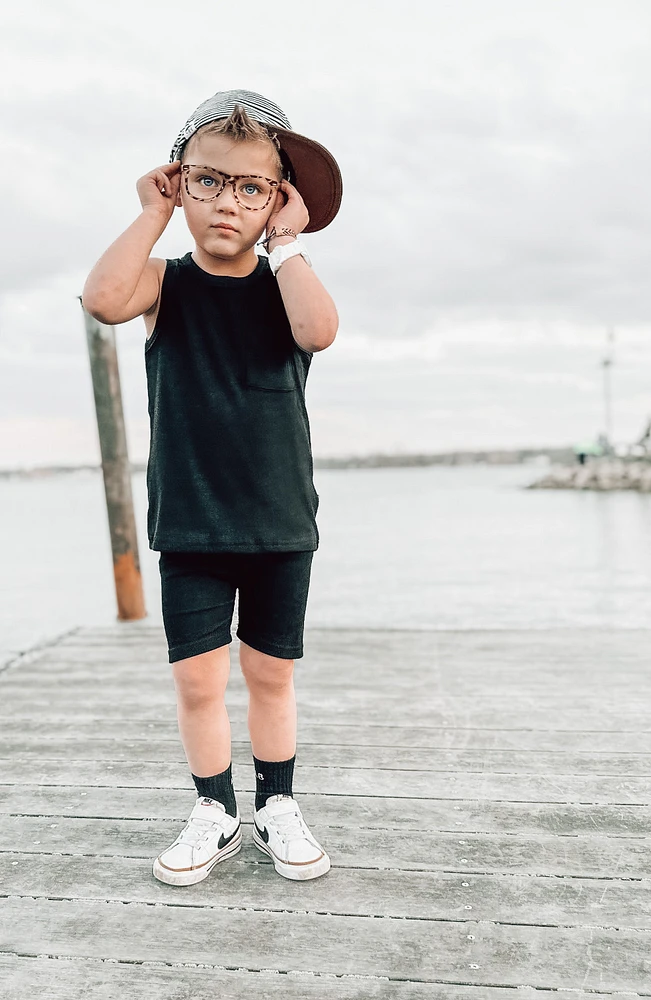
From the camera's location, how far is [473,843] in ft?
6.41

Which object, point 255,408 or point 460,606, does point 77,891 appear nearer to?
point 255,408

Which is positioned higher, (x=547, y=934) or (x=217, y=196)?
(x=217, y=196)

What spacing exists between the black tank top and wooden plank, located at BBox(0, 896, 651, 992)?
0.74 meters

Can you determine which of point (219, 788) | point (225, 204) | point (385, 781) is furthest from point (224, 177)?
point (385, 781)

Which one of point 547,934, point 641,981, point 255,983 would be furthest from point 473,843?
point 255,983

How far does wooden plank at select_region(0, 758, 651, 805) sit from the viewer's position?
222 centimetres

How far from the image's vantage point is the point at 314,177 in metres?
1.87

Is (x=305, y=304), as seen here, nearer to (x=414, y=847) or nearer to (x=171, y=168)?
(x=171, y=168)

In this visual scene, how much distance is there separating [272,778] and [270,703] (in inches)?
7.6

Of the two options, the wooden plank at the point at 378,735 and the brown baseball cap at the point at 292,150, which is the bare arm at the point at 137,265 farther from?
the wooden plank at the point at 378,735

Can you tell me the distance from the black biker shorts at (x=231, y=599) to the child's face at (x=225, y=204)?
0.66m

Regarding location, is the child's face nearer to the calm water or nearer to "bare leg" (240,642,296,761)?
"bare leg" (240,642,296,761)

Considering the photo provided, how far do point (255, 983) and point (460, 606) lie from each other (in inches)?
257

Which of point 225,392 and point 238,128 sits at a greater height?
point 238,128
